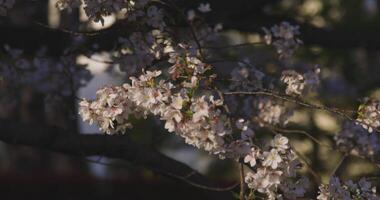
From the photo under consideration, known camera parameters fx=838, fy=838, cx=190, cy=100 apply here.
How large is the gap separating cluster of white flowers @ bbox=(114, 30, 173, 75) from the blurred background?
83 mm


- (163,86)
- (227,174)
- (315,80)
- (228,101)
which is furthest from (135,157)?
(227,174)

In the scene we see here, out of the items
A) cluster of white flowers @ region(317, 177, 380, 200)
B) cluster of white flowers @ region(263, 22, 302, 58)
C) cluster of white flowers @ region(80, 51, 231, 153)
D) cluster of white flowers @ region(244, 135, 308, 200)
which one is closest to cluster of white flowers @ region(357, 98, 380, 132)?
cluster of white flowers @ region(317, 177, 380, 200)

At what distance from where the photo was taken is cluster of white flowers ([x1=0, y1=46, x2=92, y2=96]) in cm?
502

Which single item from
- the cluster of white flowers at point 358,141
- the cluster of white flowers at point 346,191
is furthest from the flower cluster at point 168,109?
the cluster of white flowers at point 358,141

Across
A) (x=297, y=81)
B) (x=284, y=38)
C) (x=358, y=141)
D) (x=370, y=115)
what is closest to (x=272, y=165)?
(x=370, y=115)

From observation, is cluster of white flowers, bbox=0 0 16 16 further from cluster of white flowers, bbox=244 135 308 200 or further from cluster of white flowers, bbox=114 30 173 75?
cluster of white flowers, bbox=244 135 308 200

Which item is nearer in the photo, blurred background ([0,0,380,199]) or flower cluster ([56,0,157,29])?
flower cluster ([56,0,157,29])

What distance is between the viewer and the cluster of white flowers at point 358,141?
4.80m

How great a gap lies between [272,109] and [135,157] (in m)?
0.83

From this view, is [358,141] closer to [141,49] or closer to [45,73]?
[141,49]

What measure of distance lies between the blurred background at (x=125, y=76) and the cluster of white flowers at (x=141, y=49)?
0.27ft

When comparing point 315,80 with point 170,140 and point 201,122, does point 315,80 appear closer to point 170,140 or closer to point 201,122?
point 201,122

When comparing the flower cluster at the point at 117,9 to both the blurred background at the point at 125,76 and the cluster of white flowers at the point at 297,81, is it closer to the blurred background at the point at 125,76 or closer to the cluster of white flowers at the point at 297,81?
the blurred background at the point at 125,76

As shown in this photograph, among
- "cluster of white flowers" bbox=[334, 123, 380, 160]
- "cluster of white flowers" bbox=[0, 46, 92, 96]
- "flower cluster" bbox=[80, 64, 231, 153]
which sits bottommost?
"flower cluster" bbox=[80, 64, 231, 153]
